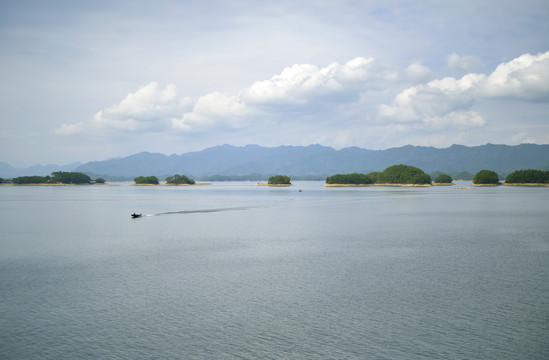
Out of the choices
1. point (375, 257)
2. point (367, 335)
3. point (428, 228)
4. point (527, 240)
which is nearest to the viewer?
point (367, 335)

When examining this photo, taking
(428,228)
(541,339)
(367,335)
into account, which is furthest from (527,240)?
(367,335)

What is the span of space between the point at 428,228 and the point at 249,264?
2673 cm

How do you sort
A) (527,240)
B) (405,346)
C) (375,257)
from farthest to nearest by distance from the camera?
(527,240) → (375,257) → (405,346)

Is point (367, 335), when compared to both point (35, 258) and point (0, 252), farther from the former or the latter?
point (0, 252)

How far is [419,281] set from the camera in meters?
22.5

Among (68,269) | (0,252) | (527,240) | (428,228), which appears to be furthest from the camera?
(428,228)

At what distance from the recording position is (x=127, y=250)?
109ft

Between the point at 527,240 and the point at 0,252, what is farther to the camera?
the point at 527,240

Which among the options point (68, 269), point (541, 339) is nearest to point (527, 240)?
point (541, 339)

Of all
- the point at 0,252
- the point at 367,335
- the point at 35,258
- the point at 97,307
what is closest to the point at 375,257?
the point at 367,335

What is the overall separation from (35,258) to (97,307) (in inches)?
573

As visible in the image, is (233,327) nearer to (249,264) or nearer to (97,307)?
(97,307)

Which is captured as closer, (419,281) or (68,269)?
(419,281)

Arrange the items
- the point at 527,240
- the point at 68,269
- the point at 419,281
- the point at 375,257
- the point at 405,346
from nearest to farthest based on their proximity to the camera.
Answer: the point at 405,346
the point at 419,281
the point at 68,269
the point at 375,257
the point at 527,240
